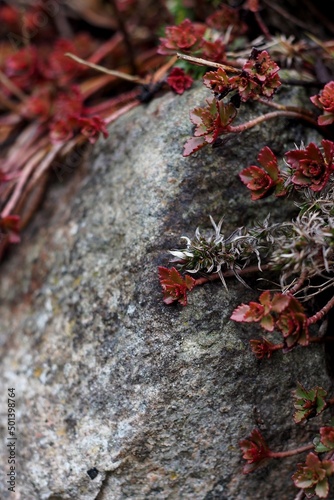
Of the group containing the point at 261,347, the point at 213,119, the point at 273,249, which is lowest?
the point at 261,347

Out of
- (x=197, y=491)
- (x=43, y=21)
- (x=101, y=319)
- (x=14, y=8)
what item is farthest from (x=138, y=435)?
(x=14, y=8)

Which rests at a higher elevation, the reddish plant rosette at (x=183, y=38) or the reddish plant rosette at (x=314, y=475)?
the reddish plant rosette at (x=183, y=38)

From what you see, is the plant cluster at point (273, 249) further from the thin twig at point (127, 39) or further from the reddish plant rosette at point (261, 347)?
the thin twig at point (127, 39)

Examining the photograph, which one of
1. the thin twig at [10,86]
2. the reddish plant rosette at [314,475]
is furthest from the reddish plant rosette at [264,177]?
the thin twig at [10,86]

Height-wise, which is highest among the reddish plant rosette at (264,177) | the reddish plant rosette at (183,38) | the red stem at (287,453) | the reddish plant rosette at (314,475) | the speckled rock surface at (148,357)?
the reddish plant rosette at (183,38)

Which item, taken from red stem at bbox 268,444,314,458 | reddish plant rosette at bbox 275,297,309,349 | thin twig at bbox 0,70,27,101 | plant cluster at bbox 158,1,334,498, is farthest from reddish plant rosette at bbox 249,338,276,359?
thin twig at bbox 0,70,27,101

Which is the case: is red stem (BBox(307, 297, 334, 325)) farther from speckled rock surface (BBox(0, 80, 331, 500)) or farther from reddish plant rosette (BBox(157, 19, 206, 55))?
reddish plant rosette (BBox(157, 19, 206, 55))

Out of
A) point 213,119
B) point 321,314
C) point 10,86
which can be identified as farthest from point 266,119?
point 10,86

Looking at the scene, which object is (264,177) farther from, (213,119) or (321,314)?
(321,314)
